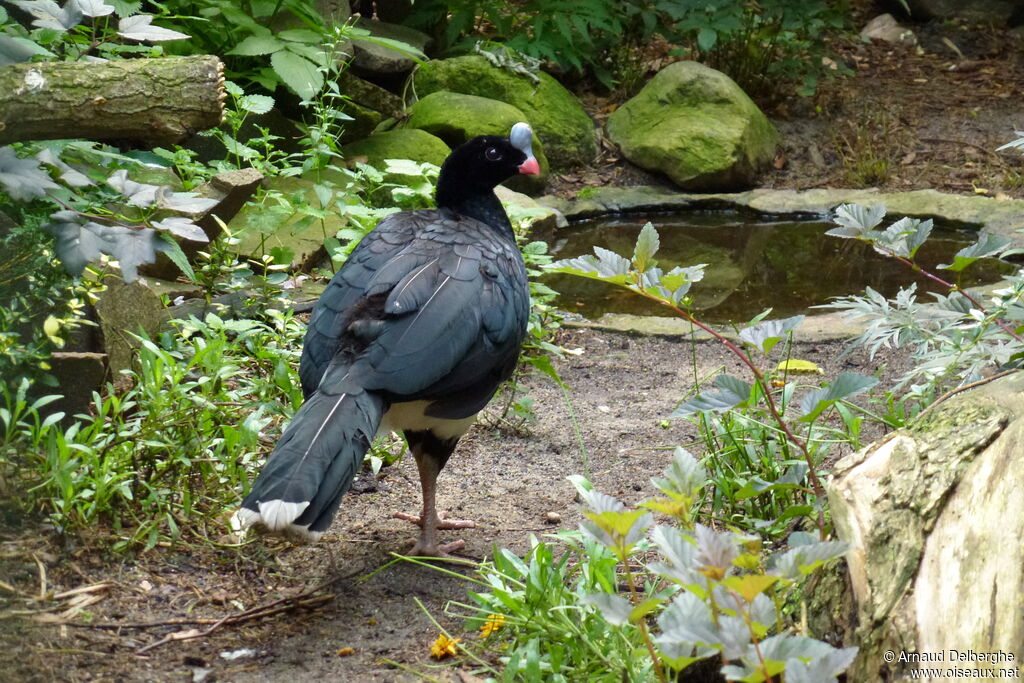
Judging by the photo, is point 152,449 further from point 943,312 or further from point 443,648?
point 943,312

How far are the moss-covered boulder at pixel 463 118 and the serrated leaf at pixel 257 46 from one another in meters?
1.74

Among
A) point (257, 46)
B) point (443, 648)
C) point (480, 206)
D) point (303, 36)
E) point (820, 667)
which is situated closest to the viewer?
point (820, 667)

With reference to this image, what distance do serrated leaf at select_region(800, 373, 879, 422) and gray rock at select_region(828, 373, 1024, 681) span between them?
16cm

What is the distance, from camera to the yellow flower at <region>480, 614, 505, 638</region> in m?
2.72

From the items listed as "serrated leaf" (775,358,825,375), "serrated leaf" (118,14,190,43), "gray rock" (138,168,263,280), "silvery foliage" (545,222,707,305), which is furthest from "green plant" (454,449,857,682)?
"gray rock" (138,168,263,280)

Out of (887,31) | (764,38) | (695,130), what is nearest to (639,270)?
(695,130)

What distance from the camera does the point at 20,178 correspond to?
7.89 ft

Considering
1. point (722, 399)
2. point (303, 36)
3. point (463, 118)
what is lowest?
point (463, 118)

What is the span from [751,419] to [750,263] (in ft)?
13.5

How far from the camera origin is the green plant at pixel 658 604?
66.7 inches

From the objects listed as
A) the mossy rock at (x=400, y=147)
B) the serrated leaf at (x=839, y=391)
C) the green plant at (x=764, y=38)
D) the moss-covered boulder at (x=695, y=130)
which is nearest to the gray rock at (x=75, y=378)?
the serrated leaf at (x=839, y=391)

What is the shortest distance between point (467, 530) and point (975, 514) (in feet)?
6.14

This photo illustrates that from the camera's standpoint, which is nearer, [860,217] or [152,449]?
→ [860,217]

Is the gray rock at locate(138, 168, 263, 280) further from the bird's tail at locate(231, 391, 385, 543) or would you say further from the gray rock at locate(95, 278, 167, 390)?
the bird's tail at locate(231, 391, 385, 543)
